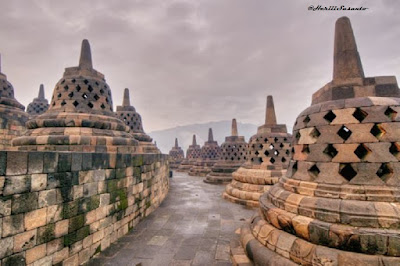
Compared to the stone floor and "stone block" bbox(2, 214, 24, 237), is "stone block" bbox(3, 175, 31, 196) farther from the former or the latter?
the stone floor

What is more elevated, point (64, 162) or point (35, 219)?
point (64, 162)

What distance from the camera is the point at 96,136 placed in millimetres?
5816

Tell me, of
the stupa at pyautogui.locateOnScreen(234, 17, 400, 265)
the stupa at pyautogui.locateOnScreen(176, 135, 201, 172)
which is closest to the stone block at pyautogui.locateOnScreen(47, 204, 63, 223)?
the stupa at pyautogui.locateOnScreen(234, 17, 400, 265)

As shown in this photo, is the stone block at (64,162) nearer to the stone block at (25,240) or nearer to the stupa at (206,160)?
the stone block at (25,240)

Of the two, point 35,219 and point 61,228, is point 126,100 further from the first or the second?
point 35,219

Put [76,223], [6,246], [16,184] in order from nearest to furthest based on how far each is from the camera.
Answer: [6,246] → [16,184] → [76,223]

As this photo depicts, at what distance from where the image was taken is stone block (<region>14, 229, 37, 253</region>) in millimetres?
2773

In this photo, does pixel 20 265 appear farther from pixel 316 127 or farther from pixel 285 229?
pixel 316 127

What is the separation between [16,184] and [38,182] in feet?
0.99

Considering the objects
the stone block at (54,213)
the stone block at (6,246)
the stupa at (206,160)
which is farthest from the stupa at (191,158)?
the stone block at (6,246)

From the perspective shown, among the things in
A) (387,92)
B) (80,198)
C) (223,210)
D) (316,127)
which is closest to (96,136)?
(80,198)

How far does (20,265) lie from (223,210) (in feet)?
18.6

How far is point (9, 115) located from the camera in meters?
11.8

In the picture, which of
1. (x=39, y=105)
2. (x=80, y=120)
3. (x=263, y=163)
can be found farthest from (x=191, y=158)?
(x=80, y=120)
